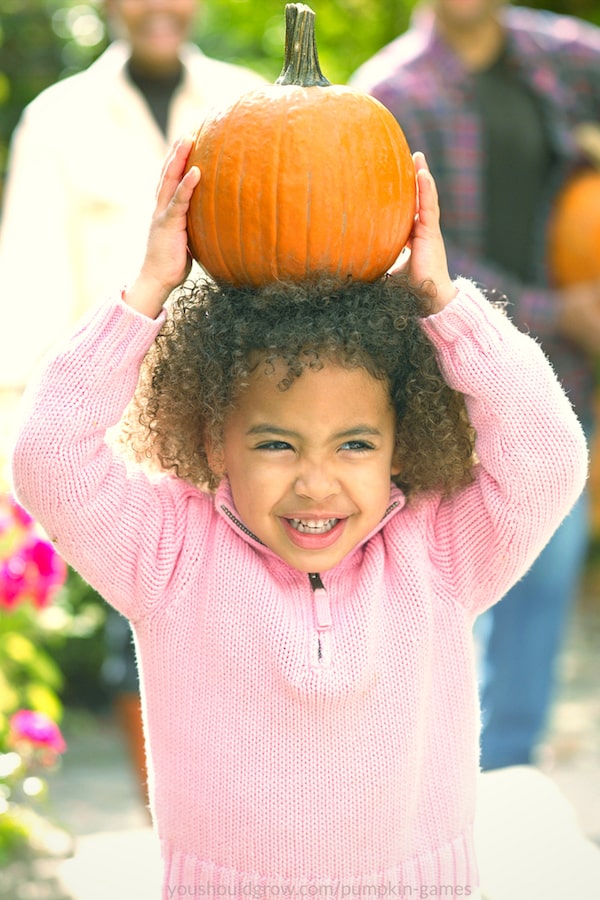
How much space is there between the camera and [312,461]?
7.17ft

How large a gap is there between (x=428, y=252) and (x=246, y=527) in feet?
1.92

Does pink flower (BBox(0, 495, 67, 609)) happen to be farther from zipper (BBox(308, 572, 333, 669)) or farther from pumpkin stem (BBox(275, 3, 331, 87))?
pumpkin stem (BBox(275, 3, 331, 87))

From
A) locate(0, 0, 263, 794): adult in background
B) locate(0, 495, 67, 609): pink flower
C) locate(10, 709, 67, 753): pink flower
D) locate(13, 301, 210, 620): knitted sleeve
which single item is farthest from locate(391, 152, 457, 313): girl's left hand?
locate(10, 709, 67, 753): pink flower

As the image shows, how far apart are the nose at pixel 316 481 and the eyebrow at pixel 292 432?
5cm

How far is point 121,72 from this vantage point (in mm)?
4406

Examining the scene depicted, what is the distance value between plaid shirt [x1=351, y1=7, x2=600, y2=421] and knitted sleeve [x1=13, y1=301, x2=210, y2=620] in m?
1.96

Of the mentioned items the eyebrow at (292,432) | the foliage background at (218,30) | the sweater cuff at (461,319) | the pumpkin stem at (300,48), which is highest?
the foliage background at (218,30)

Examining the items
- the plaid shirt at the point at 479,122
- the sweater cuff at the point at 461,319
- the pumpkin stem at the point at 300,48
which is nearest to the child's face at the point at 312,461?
the sweater cuff at the point at 461,319

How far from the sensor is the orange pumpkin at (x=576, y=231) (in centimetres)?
406

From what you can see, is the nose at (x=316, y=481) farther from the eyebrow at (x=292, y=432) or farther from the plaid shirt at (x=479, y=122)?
the plaid shirt at (x=479, y=122)

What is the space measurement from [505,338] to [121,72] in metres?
2.62

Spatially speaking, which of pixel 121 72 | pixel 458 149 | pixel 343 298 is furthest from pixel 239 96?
pixel 121 72

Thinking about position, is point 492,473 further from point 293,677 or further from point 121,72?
point 121,72

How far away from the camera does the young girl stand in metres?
2.19
